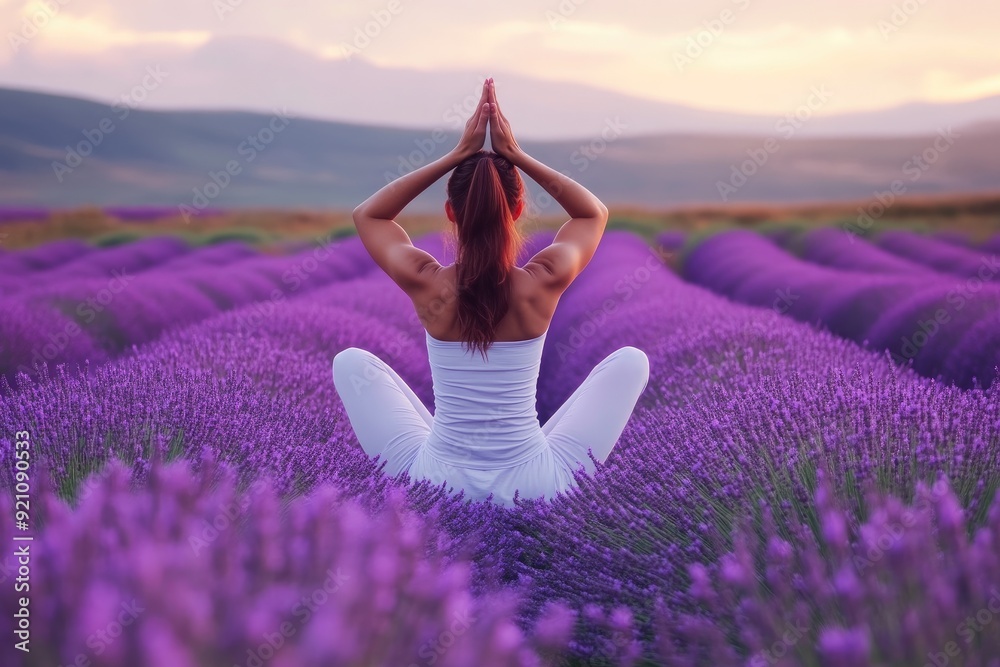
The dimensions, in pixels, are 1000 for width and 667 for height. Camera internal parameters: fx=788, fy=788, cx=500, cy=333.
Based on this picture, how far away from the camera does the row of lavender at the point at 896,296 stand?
386cm

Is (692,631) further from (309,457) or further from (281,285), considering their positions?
(281,285)

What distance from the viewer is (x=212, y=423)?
7.17 feet

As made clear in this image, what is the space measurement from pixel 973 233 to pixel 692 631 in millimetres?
13744

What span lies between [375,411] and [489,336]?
1.95ft

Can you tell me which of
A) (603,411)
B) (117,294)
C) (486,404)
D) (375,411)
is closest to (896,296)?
(603,411)

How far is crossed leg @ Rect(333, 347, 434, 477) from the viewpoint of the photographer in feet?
9.12

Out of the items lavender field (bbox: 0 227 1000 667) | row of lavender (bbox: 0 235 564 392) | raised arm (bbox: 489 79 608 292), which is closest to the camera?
lavender field (bbox: 0 227 1000 667)

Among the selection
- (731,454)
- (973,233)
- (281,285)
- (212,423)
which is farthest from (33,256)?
(973,233)

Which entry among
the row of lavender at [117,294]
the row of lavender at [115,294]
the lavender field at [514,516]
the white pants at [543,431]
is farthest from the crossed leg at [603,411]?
the row of lavender at [115,294]

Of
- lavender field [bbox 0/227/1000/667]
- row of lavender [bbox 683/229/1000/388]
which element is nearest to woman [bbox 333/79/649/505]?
lavender field [bbox 0/227/1000/667]

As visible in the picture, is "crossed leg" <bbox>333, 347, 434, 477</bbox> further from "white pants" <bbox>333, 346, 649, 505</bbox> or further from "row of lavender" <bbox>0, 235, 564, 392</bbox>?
"row of lavender" <bbox>0, 235, 564, 392</bbox>

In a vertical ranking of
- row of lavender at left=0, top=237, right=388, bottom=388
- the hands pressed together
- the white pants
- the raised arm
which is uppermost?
the hands pressed together

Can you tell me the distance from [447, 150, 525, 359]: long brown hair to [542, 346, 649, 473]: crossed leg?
0.44 metres

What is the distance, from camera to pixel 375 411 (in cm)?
281
